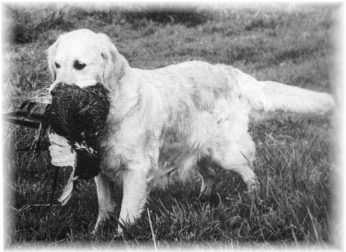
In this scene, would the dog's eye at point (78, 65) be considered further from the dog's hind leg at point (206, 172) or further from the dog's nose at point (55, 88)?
the dog's hind leg at point (206, 172)

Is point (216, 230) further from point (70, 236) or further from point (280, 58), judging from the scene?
point (280, 58)


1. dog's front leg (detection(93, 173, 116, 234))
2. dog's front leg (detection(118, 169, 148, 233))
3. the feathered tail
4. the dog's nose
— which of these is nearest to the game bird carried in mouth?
the dog's nose

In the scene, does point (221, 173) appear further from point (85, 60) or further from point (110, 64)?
point (85, 60)

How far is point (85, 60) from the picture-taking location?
11.2ft

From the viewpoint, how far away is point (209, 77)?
14.5 ft

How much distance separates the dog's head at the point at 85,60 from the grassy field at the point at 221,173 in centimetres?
96

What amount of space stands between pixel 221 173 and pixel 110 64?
1.62 m

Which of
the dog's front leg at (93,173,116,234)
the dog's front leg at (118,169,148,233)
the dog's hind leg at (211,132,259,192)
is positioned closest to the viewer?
the dog's front leg at (118,169,148,233)

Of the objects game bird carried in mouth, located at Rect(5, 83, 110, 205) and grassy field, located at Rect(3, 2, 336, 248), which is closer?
game bird carried in mouth, located at Rect(5, 83, 110, 205)

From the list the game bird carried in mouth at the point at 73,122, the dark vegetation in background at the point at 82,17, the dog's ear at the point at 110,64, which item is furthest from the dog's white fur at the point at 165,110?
the dark vegetation in background at the point at 82,17

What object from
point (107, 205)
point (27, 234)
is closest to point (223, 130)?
point (107, 205)

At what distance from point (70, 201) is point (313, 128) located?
7.65 feet

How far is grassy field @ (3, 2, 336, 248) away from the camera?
10.9 ft

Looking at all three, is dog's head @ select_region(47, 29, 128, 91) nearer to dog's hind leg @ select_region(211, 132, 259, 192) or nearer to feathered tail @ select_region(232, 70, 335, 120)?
dog's hind leg @ select_region(211, 132, 259, 192)
